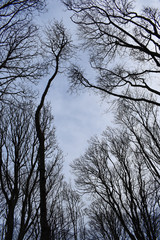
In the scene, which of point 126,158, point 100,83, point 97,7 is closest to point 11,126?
point 100,83

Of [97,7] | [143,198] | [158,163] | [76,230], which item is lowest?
[76,230]

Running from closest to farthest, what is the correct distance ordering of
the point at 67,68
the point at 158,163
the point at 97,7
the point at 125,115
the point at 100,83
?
the point at 97,7
the point at 100,83
the point at 67,68
the point at 158,163
the point at 125,115

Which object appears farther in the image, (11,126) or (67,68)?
(67,68)

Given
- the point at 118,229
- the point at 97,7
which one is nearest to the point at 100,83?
the point at 97,7

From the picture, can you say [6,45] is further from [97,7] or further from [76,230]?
[76,230]

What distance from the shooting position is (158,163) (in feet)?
30.4

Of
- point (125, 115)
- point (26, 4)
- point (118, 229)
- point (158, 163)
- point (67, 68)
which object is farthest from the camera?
point (118, 229)

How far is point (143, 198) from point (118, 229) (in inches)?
281

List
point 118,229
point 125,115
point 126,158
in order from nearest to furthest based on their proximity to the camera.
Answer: point 126,158 → point 125,115 → point 118,229

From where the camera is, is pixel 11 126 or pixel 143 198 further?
pixel 143 198

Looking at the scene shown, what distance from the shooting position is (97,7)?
7.27 m

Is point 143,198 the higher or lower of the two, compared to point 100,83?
lower

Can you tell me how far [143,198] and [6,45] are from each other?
1062 centimetres

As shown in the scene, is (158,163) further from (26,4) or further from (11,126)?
(26,4)
